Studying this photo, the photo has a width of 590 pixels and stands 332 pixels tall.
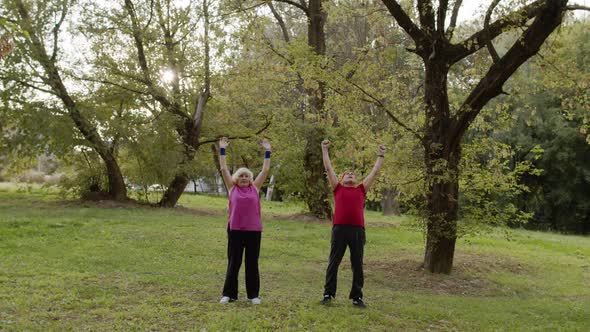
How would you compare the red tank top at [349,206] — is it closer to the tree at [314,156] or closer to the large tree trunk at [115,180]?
the tree at [314,156]

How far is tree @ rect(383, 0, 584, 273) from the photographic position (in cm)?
1050

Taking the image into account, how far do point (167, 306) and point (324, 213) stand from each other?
1510 cm

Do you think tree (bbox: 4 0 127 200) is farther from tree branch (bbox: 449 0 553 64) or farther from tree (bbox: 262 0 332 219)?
tree branch (bbox: 449 0 553 64)

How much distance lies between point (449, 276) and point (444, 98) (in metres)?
3.61

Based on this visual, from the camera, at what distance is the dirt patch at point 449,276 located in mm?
10648

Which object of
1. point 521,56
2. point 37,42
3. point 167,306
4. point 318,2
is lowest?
point 167,306

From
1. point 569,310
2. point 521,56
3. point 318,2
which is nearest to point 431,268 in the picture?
point 569,310

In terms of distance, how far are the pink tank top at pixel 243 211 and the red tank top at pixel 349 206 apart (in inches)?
42.7

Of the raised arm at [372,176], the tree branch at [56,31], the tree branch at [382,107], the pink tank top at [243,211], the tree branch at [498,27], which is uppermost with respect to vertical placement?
the tree branch at [56,31]

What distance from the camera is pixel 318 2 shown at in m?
22.0

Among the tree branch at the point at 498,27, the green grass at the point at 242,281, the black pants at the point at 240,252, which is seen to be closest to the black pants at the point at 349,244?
the green grass at the point at 242,281

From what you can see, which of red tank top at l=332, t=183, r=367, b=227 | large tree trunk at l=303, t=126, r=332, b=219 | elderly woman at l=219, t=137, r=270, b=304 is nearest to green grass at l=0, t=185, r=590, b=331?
elderly woman at l=219, t=137, r=270, b=304

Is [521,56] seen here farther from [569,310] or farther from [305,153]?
[305,153]

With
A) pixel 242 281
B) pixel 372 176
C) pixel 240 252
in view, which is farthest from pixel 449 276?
pixel 240 252
